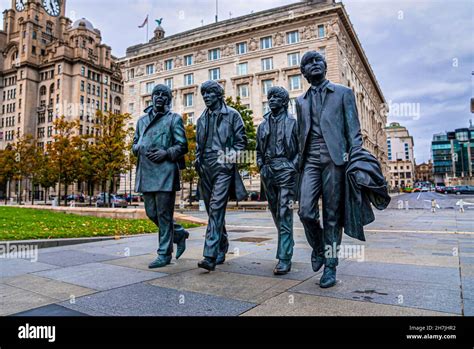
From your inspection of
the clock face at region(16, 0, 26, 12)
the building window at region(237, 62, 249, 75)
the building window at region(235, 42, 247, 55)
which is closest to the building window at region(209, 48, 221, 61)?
the building window at region(235, 42, 247, 55)

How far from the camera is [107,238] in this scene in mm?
8609

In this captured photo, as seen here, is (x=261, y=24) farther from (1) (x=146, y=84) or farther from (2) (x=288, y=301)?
(2) (x=288, y=301)

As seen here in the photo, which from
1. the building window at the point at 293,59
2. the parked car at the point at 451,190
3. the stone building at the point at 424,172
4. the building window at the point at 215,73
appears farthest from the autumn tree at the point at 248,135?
the stone building at the point at 424,172

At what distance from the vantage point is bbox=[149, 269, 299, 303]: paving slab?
139 inches

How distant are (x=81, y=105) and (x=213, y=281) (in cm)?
7767

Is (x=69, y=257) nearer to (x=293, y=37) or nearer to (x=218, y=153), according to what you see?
(x=218, y=153)

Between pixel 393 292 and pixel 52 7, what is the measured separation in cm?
9783

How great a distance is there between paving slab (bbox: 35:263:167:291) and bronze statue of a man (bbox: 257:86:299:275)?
5.51 ft

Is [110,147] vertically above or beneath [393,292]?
above

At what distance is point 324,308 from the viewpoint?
306 cm

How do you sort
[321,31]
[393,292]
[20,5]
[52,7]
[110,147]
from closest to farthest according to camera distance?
[393,292]
[110,147]
[321,31]
[20,5]
[52,7]

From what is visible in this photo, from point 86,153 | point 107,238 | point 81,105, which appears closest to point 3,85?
point 81,105

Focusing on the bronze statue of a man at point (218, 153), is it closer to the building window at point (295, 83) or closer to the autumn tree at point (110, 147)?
the autumn tree at point (110, 147)

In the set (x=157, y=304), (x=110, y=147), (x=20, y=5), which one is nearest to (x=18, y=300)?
(x=157, y=304)
